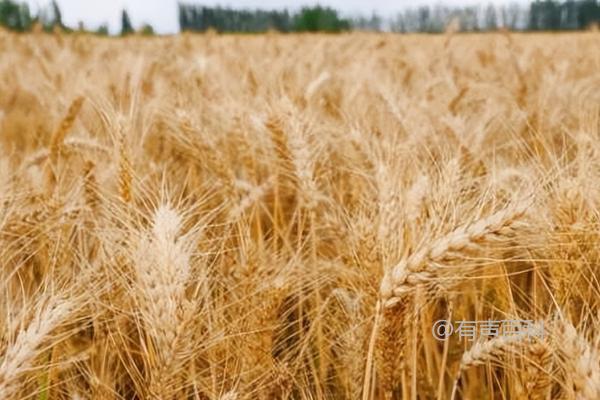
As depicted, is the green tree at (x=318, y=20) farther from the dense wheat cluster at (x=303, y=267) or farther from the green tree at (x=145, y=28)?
the dense wheat cluster at (x=303, y=267)

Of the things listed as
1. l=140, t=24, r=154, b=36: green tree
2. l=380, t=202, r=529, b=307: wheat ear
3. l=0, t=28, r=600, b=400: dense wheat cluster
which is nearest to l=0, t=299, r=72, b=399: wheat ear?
l=0, t=28, r=600, b=400: dense wheat cluster

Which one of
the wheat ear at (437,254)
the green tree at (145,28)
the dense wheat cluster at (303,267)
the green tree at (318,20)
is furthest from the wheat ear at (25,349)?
the green tree at (318,20)

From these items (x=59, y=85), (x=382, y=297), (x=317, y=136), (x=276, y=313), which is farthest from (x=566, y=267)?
(x=59, y=85)

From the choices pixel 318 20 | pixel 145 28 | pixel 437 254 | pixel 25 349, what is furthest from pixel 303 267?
pixel 318 20

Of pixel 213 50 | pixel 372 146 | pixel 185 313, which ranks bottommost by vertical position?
pixel 185 313

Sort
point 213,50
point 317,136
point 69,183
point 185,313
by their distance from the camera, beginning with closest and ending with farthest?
point 185,313, point 69,183, point 317,136, point 213,50

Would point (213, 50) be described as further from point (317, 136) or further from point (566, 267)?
point (566, 267)

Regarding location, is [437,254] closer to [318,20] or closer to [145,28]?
[145,28]

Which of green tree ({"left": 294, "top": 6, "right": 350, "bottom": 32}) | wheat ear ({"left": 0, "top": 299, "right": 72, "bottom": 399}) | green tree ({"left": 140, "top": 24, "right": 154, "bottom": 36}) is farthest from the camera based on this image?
green tree ({"left": 294, "top": 6, "right": 350, "bottom": 32})

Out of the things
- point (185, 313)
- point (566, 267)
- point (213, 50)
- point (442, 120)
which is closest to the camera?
point (185, 313)

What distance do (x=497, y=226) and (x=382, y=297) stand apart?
183 mm

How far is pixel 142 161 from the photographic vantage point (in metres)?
1.70

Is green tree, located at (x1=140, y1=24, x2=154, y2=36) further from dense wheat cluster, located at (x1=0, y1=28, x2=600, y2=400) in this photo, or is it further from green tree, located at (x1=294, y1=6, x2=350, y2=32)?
green tree, located at (x1=294, y1=6, x2=350, y2=32)

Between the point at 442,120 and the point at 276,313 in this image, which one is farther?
the point at 442,120
